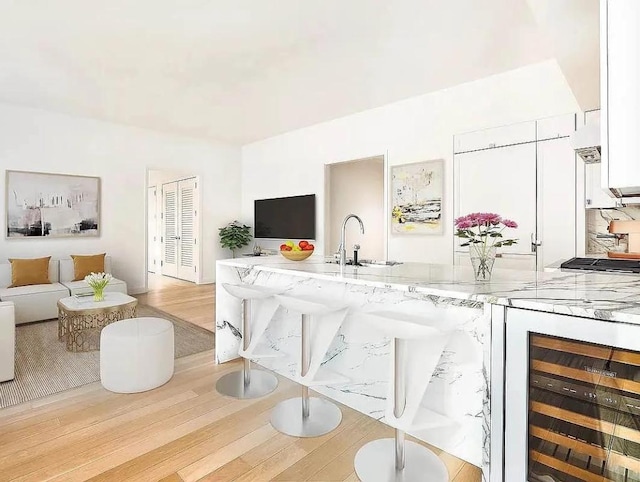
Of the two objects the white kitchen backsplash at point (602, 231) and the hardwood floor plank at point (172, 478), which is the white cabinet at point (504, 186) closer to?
the white kitchen backsplash at point (602, 231)

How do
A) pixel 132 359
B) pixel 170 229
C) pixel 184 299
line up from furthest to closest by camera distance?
pixel 170 229, pixel 184 299, pixel 132 359

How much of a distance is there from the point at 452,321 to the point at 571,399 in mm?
596

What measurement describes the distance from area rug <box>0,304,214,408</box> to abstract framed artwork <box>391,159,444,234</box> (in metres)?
2.72

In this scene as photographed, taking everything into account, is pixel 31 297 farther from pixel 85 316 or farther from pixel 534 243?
pixel 534 243

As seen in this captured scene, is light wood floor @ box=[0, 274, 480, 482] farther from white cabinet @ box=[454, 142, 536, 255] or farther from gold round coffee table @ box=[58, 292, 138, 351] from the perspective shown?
white cabinet @ box=[454, 142, 536, 255]

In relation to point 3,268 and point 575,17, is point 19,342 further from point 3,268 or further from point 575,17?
point 575,17

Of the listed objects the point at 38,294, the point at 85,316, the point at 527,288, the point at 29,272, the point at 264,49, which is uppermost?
the point at 264,49

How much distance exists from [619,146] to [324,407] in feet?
6.64

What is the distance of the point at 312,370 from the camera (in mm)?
2043

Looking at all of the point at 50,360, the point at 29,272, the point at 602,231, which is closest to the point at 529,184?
the point at 602,231

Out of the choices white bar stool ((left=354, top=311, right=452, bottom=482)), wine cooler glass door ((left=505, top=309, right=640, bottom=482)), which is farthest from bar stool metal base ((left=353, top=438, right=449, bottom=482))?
wine cooler glass door ((left=505, top=309, right=640, bottom=482))

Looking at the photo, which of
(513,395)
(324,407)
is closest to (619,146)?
(513,395)

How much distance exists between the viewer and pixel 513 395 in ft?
4.39

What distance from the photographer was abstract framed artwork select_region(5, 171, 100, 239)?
16.8 feet
